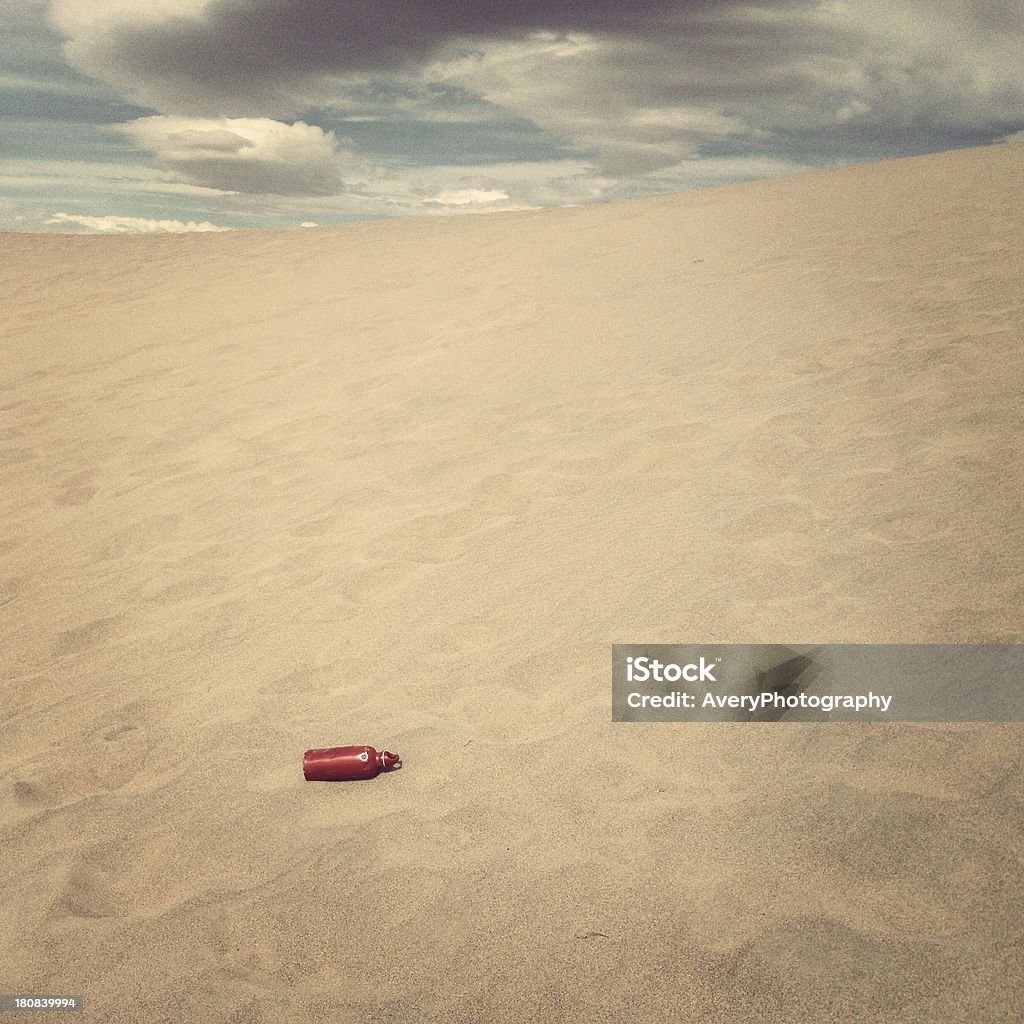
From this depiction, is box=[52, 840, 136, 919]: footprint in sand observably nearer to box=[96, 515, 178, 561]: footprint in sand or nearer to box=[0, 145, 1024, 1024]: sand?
box=[0, 145, 1024, 1024]: sand

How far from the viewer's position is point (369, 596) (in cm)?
376

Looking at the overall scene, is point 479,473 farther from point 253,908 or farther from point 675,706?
point 253,908

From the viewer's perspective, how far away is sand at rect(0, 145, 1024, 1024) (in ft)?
6.72

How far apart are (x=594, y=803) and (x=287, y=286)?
10608mm

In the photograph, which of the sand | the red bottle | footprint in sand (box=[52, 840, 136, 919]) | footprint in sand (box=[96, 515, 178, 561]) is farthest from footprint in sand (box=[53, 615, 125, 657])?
the red bottle

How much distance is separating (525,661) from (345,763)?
85cm

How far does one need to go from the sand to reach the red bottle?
0.19ft

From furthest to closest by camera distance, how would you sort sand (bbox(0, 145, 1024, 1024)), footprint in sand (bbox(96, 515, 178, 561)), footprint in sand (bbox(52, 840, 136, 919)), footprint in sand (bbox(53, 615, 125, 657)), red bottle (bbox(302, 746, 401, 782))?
footprint in sand (bbox(96, 515, 178, 561))
footprint in sand (bbox(53, 615, 125, 657))
red bottle (bbox(302, 746, 401, 782))
footprint in sand (bbox(52, 840, 136, 919))
sand (bbox(0, 145, 1024, 1024))

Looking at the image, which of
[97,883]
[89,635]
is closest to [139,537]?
[89,635]

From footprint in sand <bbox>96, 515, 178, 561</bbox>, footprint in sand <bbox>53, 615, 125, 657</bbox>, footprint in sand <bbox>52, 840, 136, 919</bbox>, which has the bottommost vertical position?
footprint in sand <bbox>52, 840, 136, 919</bbox>

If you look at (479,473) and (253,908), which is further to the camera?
(479,473)

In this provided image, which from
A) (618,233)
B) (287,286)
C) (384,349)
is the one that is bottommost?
(384,349)

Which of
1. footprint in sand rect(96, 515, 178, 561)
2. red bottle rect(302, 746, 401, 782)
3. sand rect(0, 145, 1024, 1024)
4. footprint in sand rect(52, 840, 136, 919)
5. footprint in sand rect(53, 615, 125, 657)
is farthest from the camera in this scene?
footprint in sand rect(96, 515, 178, 561)

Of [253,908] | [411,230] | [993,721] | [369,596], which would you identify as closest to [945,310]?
[993,721]
